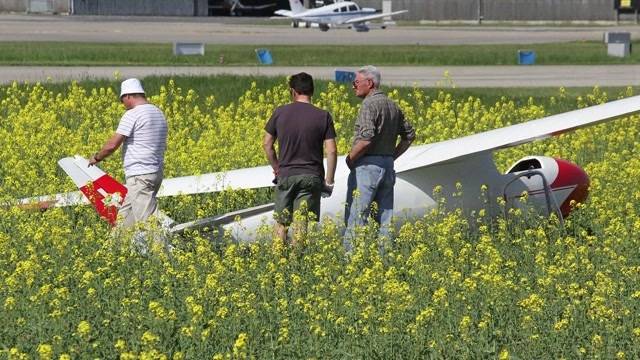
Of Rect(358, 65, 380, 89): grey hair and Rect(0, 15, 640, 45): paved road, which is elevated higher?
Rect(358, 65, 380, 89): grey hair

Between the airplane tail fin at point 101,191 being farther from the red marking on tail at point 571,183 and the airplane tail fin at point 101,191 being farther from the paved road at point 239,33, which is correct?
the paved road at point 239,33

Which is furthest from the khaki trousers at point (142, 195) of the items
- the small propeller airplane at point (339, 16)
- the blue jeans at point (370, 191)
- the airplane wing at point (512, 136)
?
the small propeller airplane at point (339, 16)

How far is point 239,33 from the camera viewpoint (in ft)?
216

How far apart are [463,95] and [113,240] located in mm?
17154

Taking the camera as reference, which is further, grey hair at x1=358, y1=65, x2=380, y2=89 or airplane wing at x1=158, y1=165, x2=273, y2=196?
airplane wing at x1=158, y1=165, x2=273, y2=196

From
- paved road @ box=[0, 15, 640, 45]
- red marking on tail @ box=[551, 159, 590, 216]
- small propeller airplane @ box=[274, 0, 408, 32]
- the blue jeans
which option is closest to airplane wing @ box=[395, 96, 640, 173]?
red marking on tail @ box=[551, 159, 590, 216]

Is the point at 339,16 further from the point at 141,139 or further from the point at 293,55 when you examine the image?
the point at 141,139

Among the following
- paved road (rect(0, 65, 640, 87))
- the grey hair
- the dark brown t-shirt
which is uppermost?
the grey hair

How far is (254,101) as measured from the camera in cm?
2550

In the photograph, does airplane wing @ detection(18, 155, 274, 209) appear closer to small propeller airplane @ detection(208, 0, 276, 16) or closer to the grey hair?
the grey hair

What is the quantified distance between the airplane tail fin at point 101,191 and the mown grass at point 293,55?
86.7 feet

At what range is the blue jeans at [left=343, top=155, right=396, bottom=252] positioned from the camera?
11773 mm

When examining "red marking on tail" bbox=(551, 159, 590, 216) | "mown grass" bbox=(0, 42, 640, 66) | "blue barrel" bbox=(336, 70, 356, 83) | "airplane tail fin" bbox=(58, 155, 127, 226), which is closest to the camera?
"airplane tail fin" bbox=(58, 155, 127, 226)

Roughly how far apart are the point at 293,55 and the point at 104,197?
33.3m
